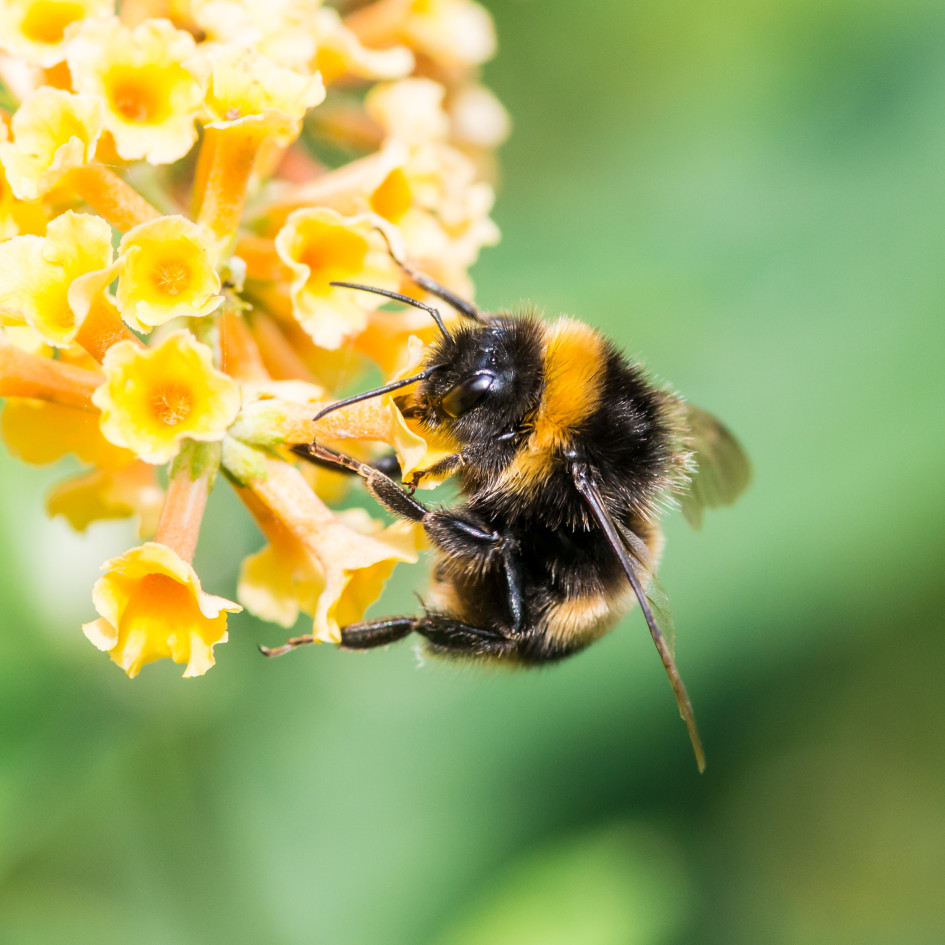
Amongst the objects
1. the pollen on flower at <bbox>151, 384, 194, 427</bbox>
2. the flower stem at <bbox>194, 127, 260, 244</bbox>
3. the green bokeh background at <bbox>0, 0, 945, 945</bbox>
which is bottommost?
the green bokeh background at <bbox>0, 0, 945, 945</bbox>

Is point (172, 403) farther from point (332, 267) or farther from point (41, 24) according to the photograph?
point (41, 24)

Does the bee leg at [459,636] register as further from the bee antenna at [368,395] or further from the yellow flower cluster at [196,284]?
the bee antenna at [368,395]

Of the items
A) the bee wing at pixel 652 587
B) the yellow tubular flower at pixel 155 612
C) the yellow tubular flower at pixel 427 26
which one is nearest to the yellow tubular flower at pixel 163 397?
the yellow tubular flower at pixel 155 612

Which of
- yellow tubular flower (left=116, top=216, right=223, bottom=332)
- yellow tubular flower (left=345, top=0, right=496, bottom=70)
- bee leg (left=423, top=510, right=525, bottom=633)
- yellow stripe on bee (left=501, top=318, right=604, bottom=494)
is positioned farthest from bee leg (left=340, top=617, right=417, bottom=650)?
yellow tubular flower (left=345, top=0, right=496, bottom=70)

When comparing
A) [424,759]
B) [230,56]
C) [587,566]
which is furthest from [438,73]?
[424,759]

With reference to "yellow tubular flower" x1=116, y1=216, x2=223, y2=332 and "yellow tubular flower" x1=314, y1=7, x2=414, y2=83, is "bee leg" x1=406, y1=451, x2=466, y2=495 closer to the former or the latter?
"yellow tubular flower" x1=116, y1=216, x2=223, y2=332

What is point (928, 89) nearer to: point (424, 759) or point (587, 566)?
point (587, 566)

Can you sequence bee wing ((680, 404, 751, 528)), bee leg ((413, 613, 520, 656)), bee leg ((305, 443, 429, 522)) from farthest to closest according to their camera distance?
bee wing ((680, 404, 751, 528))
bee leg ((413, 613, 520, 656))
bee leg ((305, 443, 429, 522))
